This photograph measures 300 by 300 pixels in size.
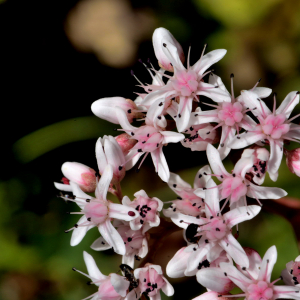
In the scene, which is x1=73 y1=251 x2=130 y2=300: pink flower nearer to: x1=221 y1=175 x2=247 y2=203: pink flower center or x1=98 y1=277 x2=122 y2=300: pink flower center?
x1=98 y1=277 x2=122 y2=300: pink flower center

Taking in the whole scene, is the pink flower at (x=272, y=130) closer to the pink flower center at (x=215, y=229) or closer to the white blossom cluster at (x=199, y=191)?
the white blossom cluster at (x=199, y=191)

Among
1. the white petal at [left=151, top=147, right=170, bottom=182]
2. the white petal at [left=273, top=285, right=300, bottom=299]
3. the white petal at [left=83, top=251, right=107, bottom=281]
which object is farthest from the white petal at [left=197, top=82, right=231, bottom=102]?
the white petal at [left=83, top=251, right=107, bottom=281]

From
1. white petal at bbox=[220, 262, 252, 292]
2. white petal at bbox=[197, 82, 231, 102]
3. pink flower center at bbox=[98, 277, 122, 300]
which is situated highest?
white petal at bbox=[197, 82, 231, 102]

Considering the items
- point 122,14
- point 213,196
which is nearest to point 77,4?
point 122,14

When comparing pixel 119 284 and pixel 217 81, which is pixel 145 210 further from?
pixel 217 81

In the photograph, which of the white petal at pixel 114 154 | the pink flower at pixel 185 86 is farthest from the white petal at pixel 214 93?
the white petal at pixel 114 154

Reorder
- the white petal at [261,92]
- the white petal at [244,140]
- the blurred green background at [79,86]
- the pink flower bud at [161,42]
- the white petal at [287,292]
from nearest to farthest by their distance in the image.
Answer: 1. the white petal at [287,292]
2. the white petal at [244,140]
3. the white petal at [261,92]
4. the pink flower bud at [161,42]
5. the blurred green background at [79,86]
